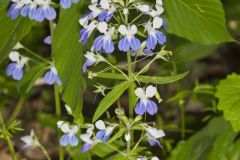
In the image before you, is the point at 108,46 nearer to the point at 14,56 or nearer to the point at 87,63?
the point at 87,63

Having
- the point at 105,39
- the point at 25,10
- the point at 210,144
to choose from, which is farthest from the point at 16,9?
the point at 210,144

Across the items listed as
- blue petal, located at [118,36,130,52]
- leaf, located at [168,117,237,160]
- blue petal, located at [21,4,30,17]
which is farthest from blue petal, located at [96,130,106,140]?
leaf, located at [168,117,237,160]

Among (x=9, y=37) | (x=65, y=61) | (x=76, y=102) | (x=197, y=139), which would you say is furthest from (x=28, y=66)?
(x=197, y=139)

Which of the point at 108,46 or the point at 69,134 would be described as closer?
the point at 108,46

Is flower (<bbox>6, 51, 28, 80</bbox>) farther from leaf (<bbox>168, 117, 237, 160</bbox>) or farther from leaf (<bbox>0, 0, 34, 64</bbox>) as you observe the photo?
leaf (<bbox>168, 117, 237, 160</bbox>)

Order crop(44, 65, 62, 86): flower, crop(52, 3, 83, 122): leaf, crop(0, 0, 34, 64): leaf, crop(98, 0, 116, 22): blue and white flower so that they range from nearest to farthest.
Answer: crop(98, 0, 116, 22): blue and white flower < crop(52, 3, 83, 122): leaf < crop(0, 0, 34, 64): leaf < crop(44, 65, 62, 86): flower

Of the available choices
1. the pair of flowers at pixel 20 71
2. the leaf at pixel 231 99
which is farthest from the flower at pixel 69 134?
the leaf at pixel 231 99

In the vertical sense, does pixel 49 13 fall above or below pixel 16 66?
above
